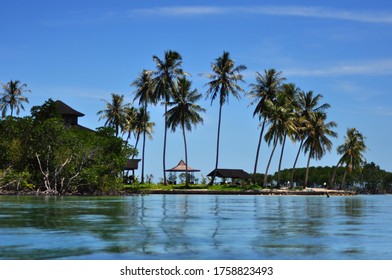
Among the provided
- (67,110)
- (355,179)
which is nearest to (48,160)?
(67,110)

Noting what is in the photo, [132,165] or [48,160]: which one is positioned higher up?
[132,165]

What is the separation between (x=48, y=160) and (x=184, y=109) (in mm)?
28106

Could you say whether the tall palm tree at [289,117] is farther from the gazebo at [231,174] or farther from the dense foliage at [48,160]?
the dense foliage at [48,160]

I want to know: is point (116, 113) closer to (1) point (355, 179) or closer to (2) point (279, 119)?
(2) point (279, 119)

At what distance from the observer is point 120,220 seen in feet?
62.3

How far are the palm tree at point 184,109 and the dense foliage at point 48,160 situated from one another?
2327 cm

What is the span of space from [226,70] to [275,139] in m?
10.8

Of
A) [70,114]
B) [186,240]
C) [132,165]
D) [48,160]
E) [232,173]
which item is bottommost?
[186,240]

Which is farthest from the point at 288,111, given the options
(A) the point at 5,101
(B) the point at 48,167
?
(A) the point at 5,101

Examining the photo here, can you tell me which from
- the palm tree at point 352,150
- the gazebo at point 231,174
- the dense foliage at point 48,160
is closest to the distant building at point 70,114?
the gazebo at point 231,174

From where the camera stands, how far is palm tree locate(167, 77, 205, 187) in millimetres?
70438

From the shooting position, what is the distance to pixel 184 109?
70.6 m

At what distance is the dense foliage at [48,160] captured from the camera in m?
44.6

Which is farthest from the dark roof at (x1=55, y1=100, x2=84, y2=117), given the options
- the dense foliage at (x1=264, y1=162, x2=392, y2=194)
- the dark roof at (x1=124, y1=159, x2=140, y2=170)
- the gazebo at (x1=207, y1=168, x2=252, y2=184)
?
the dense foliage at (x1=264, y1=162, x2=392, y2=194)
